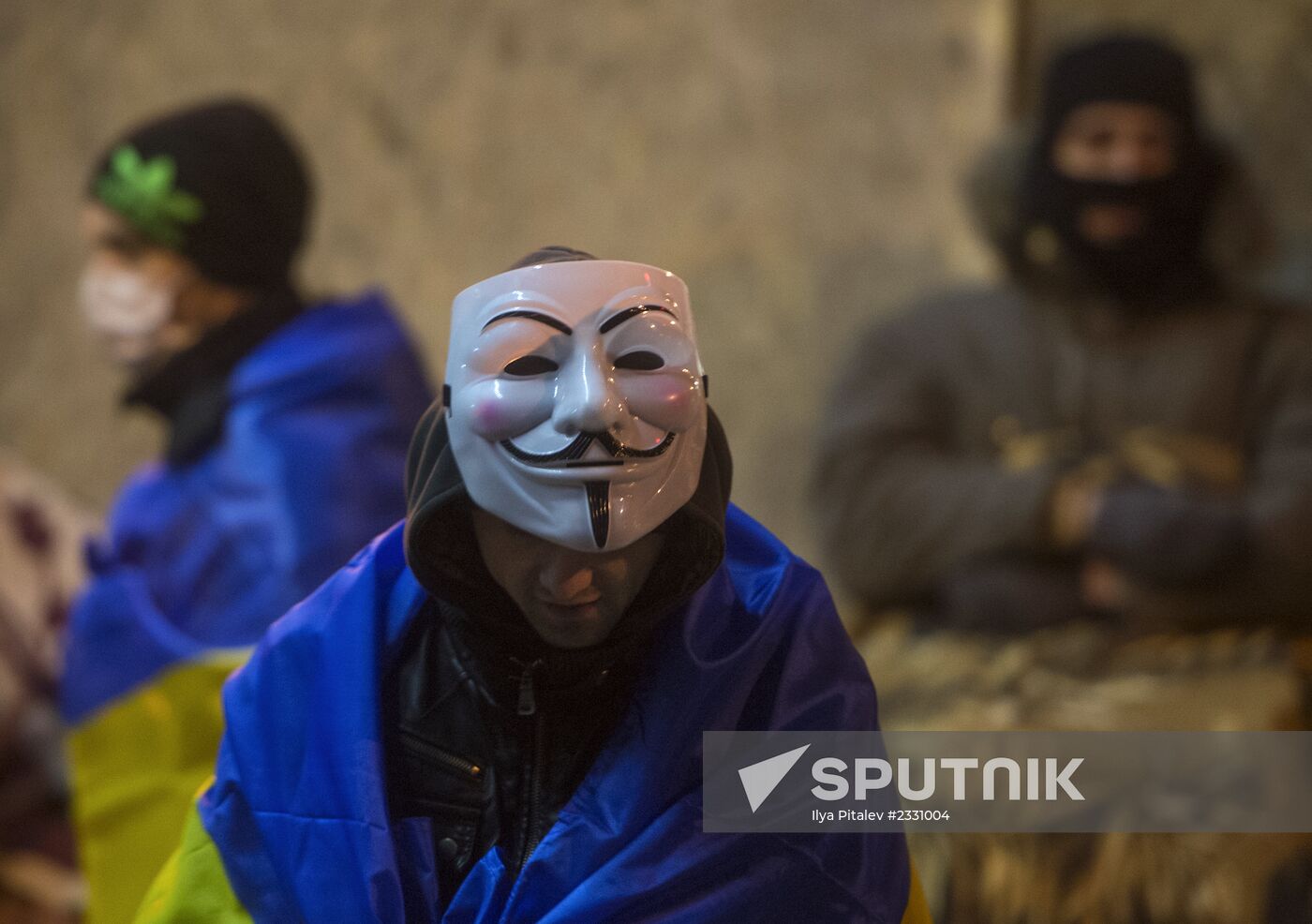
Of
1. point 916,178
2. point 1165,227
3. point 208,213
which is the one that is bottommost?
point 208,213

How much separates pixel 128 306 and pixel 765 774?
4.16 feet

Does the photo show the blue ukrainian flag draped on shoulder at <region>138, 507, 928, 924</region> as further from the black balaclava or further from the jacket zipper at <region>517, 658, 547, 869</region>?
the black balaclava

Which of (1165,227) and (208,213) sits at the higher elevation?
(1165,227)

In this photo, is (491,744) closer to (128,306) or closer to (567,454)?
(567,454)

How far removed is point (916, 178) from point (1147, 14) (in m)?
0.42

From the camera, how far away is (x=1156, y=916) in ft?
4.17

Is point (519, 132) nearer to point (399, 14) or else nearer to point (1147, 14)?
point (399, 14)

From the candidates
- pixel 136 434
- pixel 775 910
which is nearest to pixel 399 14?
pixel 136 434

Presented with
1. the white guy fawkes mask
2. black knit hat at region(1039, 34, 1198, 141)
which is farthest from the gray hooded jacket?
the white guy fawkes mask

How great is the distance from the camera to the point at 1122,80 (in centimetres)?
205

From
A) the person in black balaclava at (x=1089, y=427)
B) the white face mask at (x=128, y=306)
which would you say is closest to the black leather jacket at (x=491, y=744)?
the person in black balaclava at (x=1089, y=427)

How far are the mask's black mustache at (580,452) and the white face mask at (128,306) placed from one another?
121 cm

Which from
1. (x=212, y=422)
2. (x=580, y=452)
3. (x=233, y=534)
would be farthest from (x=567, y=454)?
(x=212, y=422)

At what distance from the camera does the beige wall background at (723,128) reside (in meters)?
2.31
